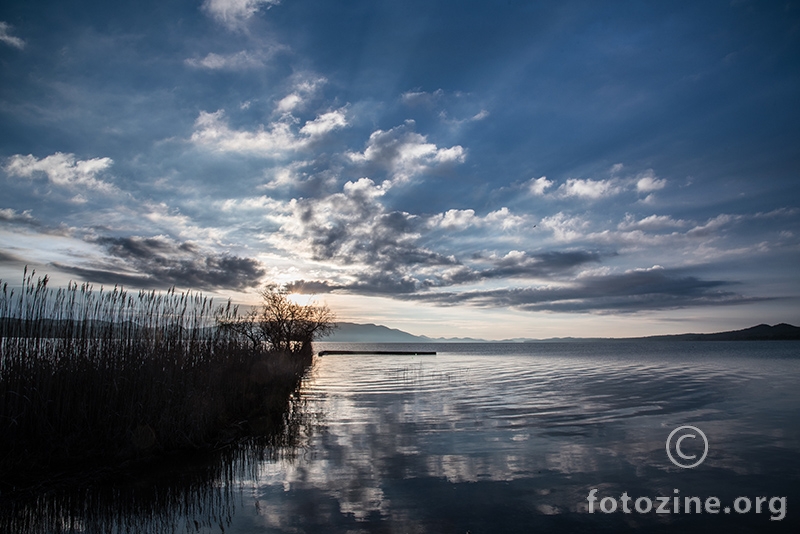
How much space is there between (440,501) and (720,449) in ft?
24.3

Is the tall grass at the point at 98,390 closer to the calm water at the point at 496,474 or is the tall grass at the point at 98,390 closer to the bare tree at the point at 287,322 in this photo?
the calm water at the point at 496,474

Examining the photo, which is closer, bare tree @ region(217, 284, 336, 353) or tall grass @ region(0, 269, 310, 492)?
tall grass @ region(0, 269, 310, 492)

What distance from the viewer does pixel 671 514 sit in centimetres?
672

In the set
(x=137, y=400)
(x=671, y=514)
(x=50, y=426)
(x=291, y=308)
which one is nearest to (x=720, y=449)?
(x=671, y=514)

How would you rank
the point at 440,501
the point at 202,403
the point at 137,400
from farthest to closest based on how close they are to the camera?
the point at 202,403 < the point at 137,400 < the point at 440,501

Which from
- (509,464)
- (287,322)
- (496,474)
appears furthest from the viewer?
(287,322)

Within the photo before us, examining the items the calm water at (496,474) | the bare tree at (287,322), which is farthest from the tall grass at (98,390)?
the bare tree at (287,322)

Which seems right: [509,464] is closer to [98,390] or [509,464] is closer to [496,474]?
[496,474]

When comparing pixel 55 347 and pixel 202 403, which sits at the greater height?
pixel 55 347

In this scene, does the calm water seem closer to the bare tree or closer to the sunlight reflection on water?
the sunlight reflection on water

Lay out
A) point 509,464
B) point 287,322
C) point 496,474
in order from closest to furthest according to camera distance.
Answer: point 496,474
point 509,464
point 287,322

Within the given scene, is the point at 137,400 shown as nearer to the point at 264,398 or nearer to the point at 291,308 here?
the point at 264,398

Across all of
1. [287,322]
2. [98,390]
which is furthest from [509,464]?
A: [287,322]

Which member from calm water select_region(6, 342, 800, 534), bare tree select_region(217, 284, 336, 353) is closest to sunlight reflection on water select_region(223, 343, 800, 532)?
calm water select_region(6, 342, 800, 534)
